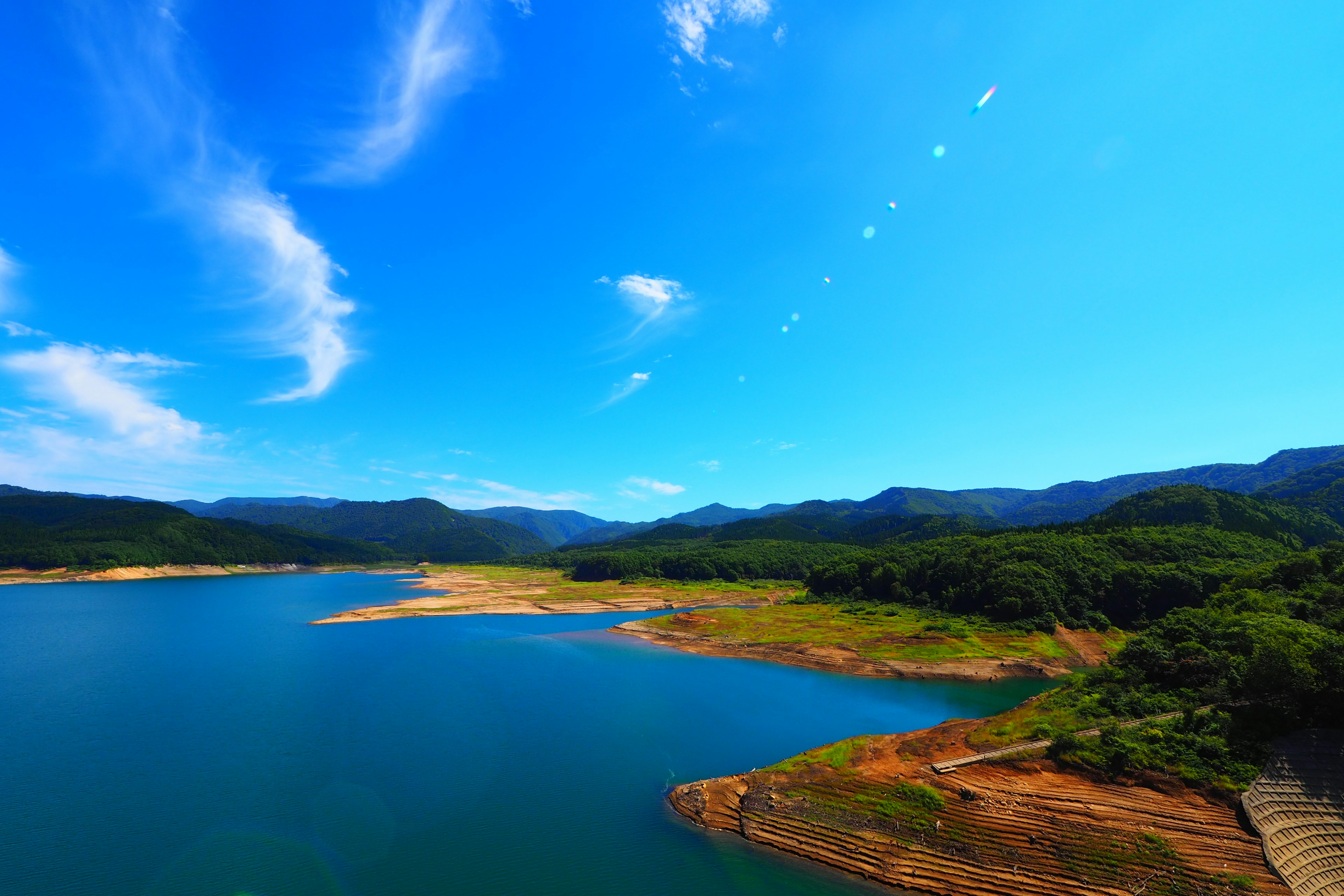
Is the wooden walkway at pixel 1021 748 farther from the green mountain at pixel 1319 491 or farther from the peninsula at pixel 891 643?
the green mountain at pixel 1319 491

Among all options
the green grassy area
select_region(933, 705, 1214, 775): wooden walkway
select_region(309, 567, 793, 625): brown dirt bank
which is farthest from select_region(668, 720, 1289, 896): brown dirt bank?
select_region(309, 567, 793, 625): brown dirt bank

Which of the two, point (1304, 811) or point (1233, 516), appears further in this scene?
point (1233, 516)

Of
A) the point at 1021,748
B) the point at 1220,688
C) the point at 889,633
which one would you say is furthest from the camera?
the point at 889,633

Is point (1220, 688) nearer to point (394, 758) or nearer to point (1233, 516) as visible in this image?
point (394, 758)

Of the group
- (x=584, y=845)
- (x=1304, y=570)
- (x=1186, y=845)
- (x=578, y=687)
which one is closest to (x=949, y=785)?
(x=1186, y=845)

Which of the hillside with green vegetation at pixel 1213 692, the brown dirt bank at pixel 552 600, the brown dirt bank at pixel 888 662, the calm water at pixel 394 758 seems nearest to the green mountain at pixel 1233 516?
the brown dirt bank at pixel 888 662

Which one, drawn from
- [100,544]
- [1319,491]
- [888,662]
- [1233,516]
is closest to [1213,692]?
[888,662]

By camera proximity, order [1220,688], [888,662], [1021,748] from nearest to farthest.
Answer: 1. [1021,748]
2. [1220,688]
3. [888,662]

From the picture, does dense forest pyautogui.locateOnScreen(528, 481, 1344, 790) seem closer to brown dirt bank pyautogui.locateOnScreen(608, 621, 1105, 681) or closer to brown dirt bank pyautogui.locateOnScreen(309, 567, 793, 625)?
brown dirt bank pyautogui.locateOnScreen(608, 621, 1105, 681)
